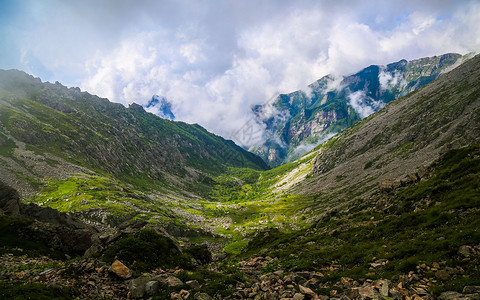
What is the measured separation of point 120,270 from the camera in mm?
19844

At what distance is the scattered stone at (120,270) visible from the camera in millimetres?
19492

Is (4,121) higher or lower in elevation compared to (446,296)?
higher

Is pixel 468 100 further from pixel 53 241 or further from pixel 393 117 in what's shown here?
pixel 53 241

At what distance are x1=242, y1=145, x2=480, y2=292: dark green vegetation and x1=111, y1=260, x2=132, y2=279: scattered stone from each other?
55.9 feet

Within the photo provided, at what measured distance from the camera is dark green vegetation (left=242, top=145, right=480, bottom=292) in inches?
702

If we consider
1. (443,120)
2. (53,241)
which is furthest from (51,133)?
(443,120)

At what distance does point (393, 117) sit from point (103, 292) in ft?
768

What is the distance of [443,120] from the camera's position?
127 meters

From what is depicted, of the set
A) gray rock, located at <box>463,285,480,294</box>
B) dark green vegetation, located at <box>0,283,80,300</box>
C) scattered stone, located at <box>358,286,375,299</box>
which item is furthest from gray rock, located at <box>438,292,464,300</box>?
dark green vegetation, located at <box>0,283,80,300</box>

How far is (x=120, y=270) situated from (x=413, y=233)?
32.7m

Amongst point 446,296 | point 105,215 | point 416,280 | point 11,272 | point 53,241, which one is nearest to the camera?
point 446,296

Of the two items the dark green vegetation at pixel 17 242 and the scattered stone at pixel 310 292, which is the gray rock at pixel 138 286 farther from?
the dark green vegetation at pixel 17 242

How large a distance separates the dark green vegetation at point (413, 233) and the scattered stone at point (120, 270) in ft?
55.9

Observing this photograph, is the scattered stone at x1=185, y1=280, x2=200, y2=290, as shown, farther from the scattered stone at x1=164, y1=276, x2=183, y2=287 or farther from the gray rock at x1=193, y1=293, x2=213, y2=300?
the gray rock at x1=193, y1=293, x2=213, y2=300
